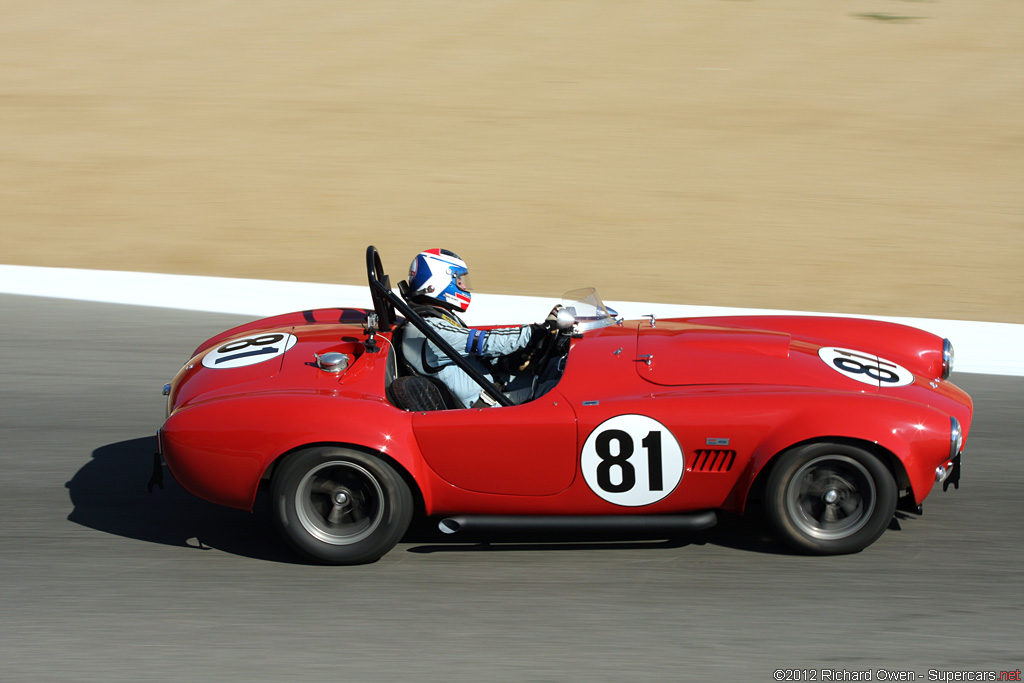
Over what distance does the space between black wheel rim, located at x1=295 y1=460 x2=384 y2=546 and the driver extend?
597mm

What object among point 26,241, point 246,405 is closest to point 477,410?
point 246,405

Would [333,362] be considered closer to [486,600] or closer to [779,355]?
[486,600]

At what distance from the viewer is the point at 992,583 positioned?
4.19 m

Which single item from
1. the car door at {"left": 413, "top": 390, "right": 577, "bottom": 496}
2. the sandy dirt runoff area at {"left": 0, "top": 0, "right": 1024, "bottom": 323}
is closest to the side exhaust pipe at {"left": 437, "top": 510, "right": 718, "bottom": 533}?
the car door at {"left": 413, "top": 390, "right": 577, "bottom": 496}

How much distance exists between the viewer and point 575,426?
166 inches

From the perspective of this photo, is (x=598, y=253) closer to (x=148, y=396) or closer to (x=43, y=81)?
(x=148, y=396)

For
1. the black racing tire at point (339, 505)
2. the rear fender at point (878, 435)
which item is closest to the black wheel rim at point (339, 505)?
the black racing tire at point (339, 505)

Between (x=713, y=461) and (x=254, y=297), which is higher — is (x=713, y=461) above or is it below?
below

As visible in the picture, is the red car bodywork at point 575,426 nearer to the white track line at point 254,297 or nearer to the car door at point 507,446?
the car door at point 507,446

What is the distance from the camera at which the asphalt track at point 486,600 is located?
3646mm

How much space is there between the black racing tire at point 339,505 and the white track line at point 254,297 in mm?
4446

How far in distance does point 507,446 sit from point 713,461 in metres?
0.84

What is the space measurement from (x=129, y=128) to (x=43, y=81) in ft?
12.0

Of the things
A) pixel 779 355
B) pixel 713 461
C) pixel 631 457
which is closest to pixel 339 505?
pixel 631 457
